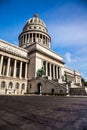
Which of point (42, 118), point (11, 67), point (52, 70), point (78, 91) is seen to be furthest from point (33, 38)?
point (42, 118)

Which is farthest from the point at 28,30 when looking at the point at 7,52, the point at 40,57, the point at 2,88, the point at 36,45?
the point at 2,88

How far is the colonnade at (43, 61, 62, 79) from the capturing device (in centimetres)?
4919

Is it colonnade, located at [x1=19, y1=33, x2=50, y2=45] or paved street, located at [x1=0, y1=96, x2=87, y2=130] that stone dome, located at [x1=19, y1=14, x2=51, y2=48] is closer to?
colonnade, located at [x1=19, y1=33, x2=50, y2=45]

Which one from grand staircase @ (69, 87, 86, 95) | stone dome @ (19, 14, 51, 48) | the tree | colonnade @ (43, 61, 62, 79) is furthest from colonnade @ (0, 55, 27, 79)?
stone dome @ (19, 14, 51, 48)

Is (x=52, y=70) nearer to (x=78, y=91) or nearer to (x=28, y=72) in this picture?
(x=28, y=72)

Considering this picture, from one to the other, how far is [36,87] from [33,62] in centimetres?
1006

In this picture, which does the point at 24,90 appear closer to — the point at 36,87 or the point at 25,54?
the point at 36,87

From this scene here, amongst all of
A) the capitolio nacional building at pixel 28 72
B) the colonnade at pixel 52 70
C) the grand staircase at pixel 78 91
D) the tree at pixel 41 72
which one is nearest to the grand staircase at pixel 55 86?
the capitolio nacional building at pixel 28 72

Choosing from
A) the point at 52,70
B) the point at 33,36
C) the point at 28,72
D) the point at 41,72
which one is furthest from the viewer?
the point at 33,36

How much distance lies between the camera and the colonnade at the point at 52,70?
161 feet

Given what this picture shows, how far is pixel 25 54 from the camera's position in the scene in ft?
157

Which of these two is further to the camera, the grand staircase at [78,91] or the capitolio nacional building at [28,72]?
the capitolio nacional building at [28,72]

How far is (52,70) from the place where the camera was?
2089 inches

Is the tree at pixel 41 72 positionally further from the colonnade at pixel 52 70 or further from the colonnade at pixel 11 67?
the colonnade at pixel 11 67
